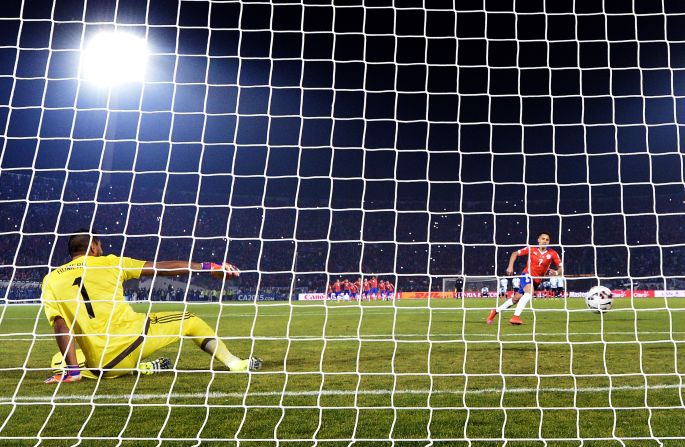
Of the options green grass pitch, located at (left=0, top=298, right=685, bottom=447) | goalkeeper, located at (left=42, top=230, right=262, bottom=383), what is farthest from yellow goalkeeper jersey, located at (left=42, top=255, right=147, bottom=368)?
green grass pitch, located at (left=0, top=298, right=685, bottom=447)

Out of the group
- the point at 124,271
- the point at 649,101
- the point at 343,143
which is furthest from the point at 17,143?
the point at 124,271

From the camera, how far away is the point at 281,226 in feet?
104

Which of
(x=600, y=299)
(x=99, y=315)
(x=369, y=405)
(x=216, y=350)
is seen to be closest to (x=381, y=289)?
(x=600, y=299)

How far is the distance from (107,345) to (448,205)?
40.3 metres

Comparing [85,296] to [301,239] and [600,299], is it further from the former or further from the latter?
[301,239]

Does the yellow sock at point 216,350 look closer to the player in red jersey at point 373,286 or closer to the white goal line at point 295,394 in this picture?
the white goal line at point 295,394

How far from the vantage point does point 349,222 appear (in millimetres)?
34250

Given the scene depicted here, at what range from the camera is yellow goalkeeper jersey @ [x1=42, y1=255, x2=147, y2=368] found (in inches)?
197

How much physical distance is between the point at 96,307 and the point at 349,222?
29284 mm

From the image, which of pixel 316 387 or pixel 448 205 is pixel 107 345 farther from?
pixel 448 205

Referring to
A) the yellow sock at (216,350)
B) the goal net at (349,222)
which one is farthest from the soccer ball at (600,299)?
the yellow sock at (216,350)

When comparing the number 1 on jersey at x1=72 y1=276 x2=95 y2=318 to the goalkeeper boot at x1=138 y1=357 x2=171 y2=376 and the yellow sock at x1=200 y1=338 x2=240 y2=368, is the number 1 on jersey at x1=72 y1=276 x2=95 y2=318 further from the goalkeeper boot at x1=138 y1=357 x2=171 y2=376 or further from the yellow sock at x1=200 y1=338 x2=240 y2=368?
the yellow sock at x1=200 y1=338 x2=240 y2=368

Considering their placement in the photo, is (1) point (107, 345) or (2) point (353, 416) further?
(1) point (107, 345)

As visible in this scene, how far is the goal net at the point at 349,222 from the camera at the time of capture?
4.23 meters
